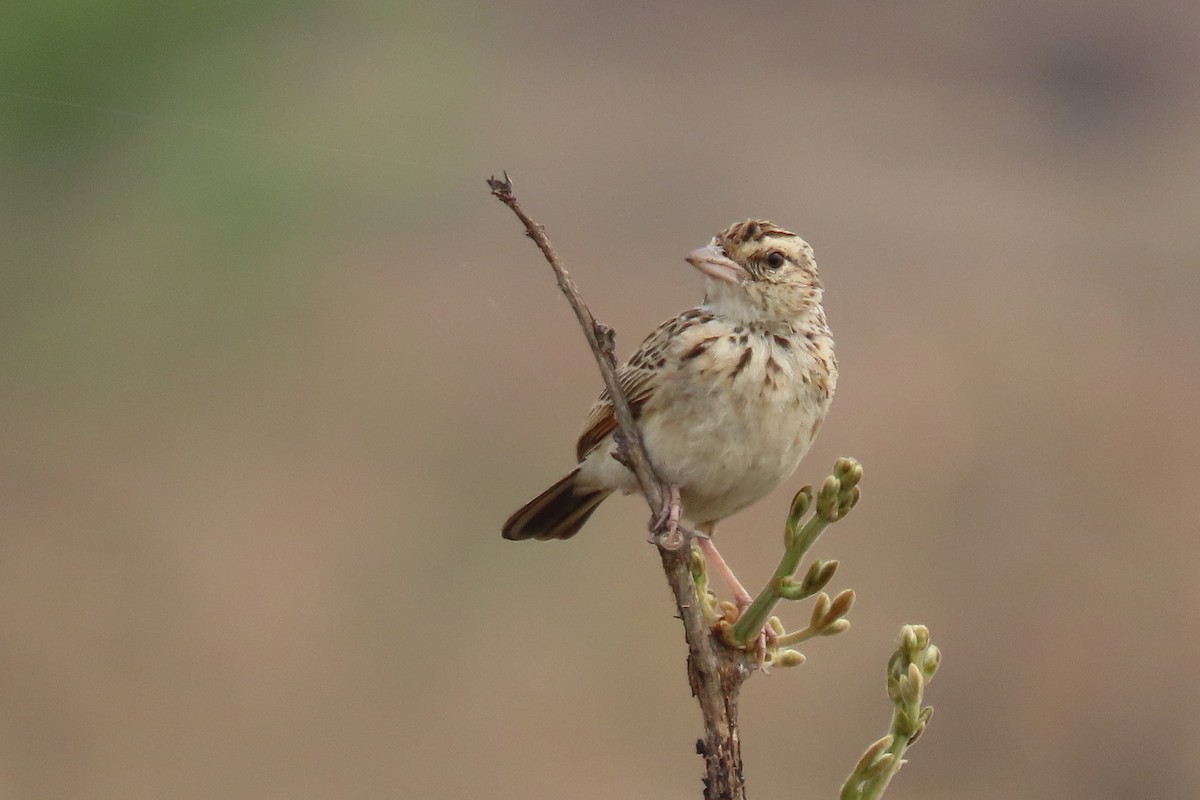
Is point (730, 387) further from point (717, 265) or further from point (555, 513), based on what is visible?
point (555, 513)

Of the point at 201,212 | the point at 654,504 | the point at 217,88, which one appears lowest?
the point at 654,504

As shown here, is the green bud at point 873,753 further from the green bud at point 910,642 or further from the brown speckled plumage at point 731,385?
the brown speckled plumage at point 731,385

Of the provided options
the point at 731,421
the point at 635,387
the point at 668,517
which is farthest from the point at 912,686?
the point at 635,387

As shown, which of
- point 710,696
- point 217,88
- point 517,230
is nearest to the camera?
point 710,696

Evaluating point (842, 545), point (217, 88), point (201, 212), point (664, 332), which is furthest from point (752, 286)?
point (217, 88)

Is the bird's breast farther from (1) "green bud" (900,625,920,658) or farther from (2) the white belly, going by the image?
(1) "green bud" (900,625,920,658)

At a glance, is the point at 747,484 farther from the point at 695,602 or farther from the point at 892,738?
the point at 892,738

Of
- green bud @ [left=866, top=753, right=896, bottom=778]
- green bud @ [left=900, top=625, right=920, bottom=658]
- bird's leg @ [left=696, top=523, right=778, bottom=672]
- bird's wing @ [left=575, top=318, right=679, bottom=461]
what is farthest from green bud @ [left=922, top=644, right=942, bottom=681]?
bird's wing @ [left=575, top=318, right=679, bottom=461]

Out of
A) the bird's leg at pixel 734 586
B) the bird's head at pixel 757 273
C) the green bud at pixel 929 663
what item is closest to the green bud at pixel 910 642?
the green bud at pixel 929 663
